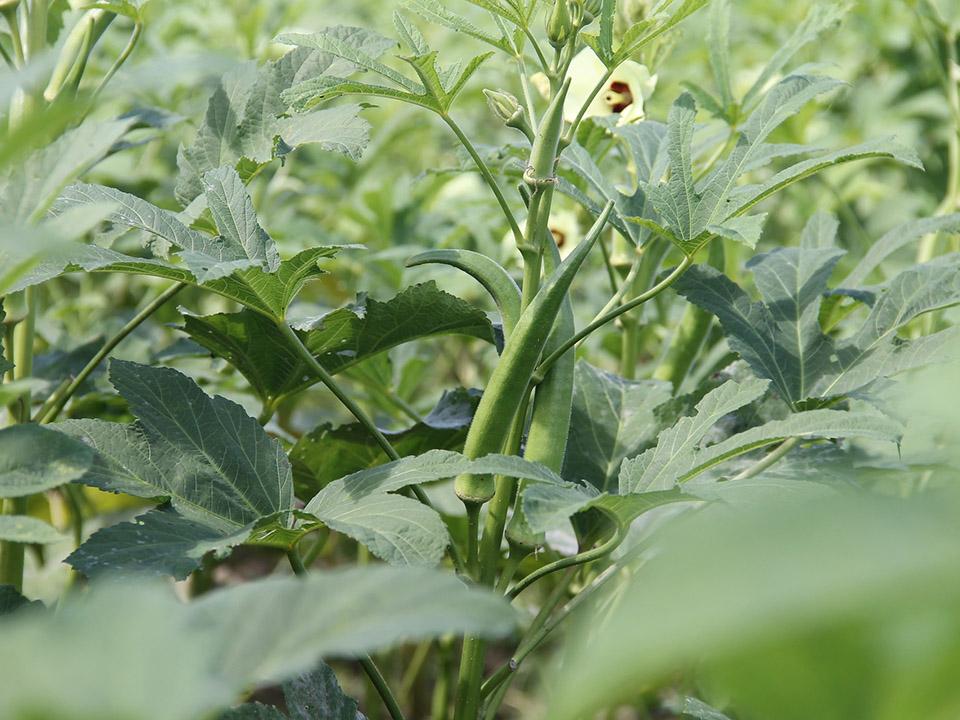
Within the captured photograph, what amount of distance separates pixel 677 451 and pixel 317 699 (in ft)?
1.12

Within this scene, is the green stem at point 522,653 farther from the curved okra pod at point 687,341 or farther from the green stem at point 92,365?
the green stem at point 92,365

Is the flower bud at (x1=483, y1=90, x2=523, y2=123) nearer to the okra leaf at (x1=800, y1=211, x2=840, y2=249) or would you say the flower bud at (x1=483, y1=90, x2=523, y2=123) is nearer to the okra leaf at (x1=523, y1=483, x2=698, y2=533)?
the okra leaf at (x1=523, y1=483, x2=698, y2=533)

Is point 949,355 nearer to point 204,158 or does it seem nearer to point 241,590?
point 241,590

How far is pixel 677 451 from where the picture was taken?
724 mm

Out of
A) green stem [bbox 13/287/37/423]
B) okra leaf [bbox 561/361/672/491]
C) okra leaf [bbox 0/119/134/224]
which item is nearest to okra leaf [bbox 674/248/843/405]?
okra leaf [bbox 561/361/672/491]

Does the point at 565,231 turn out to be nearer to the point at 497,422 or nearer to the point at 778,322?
the point at 778,322

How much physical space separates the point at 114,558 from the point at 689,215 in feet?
1.64

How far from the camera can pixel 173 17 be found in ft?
6.78

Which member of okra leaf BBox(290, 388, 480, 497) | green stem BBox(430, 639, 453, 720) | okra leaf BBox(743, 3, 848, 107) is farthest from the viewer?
green stem BBox(430, 639, 453, 720)

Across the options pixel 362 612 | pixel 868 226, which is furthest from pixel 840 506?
pixel 868 226

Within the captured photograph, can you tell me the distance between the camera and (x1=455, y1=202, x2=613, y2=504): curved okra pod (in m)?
0.76

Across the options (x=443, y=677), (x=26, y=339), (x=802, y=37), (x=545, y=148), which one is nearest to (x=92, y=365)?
(x=26, y=339)

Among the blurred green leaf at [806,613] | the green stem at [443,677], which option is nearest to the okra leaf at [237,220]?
the blurred green leaf at [806,613]

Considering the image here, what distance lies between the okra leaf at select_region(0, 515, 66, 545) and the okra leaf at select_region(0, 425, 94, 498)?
0.02 metres
